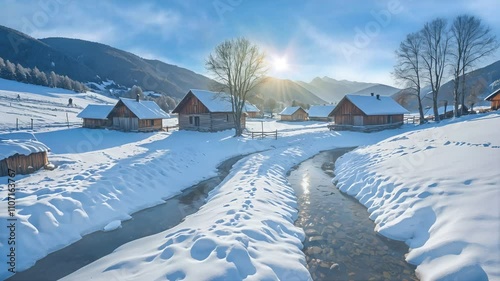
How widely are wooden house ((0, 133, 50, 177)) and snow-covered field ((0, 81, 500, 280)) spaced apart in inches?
30.1

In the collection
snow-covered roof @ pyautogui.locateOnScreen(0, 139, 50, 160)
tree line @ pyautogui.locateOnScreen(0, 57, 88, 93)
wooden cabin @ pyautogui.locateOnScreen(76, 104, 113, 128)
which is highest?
tree line @ pyautogui.locateOnScreen(0, 57, 88, 93)

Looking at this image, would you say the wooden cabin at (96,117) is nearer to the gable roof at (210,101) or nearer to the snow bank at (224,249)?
the gable roof at (210,101)

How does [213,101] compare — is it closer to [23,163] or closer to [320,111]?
[23,163]

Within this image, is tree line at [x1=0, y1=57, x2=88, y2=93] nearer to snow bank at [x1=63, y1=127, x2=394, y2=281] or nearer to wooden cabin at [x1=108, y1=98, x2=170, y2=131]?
wooden cabin at [x1=108, y1=98, x2=170, y2=131]

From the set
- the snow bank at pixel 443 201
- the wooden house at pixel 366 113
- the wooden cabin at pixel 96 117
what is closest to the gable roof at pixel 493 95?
the wooden house at pixel 366 113

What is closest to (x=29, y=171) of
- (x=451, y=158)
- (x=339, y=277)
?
(x=339, y=277)

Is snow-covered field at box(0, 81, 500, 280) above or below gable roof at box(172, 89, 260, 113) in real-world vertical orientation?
below

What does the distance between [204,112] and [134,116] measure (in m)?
10.2

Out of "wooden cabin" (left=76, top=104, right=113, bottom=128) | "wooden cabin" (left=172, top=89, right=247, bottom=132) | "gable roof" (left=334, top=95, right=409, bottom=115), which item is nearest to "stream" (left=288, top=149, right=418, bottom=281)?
"wooden cabin" (left=172, top=89, right=247, bottom=132)

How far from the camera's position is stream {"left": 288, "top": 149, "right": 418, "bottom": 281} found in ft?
23.5

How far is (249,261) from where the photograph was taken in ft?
21.2

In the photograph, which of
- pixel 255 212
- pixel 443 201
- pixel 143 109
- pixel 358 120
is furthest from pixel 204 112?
pixel 443 201

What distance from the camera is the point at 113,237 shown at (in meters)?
9.45

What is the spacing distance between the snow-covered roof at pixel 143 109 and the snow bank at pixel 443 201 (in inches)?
1251
